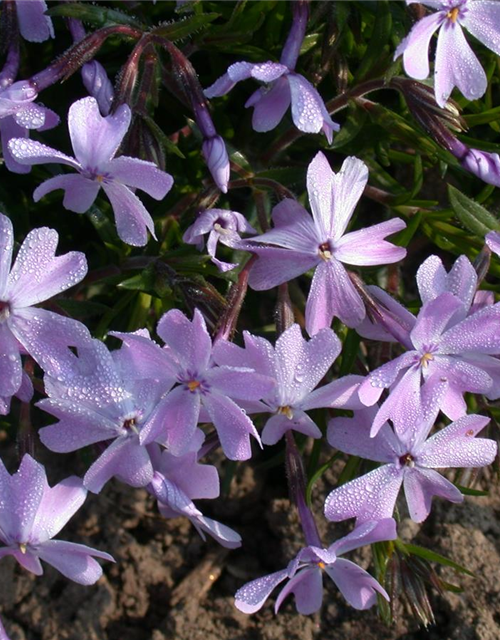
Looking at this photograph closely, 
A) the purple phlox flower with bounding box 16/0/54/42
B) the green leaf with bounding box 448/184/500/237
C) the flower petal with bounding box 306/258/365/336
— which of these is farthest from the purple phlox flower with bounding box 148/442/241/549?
the purple phlox flower with bounding box 16/0/54/42

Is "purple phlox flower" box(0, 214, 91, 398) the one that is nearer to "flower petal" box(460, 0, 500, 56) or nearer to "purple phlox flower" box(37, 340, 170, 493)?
"purple phlox flower" box(37, 340, 170, 493)

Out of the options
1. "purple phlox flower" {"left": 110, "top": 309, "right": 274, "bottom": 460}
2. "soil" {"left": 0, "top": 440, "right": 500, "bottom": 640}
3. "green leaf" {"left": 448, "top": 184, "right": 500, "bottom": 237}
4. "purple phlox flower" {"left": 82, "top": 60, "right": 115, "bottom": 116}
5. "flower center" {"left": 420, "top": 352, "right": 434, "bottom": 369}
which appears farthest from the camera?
"soil" {"left": 0, "top": 440, "right": 500, "bottom": 640}

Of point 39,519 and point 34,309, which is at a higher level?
point 34,309

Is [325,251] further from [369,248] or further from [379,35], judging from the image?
[379,35]

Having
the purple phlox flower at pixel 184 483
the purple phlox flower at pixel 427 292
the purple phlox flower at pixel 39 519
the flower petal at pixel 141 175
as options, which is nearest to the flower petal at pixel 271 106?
the flower petal at pixel 141 175

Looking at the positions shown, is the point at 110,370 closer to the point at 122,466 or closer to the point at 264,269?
the point at 122,466

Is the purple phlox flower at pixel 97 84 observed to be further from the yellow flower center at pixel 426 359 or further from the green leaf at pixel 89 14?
the yellow flower center at pixel 426 359

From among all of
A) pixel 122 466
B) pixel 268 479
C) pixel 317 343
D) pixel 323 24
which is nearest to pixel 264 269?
pixel 317 343

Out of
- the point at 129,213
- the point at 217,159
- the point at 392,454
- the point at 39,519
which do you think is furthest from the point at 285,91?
the point at 39,519
